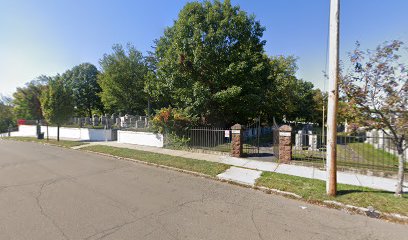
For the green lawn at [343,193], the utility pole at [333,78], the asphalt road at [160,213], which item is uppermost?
the utility pole at [333,78]

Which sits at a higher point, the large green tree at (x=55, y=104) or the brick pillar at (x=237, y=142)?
the large green tree at (x=55, y=104)

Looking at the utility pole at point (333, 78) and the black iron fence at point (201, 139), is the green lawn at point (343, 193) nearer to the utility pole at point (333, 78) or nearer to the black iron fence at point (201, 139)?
the utility pole at point (333, 78)

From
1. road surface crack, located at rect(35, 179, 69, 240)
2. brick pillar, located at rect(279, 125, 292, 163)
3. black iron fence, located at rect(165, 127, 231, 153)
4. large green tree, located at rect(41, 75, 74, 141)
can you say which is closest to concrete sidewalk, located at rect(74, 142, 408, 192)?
brick pillar, located at rect(279, 125, 292, 163)

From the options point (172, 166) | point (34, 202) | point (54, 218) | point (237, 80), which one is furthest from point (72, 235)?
point (237, 80)

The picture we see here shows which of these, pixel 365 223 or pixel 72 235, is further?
pixel 365 223

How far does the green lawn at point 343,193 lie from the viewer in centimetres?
504

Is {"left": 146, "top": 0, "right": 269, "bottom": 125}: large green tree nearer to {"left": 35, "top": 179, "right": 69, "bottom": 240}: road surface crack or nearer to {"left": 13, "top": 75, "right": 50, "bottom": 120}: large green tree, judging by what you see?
{"left": 35, "top": 179, "right": 69, "bottom": 240}: road surface crack

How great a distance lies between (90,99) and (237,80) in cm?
3884

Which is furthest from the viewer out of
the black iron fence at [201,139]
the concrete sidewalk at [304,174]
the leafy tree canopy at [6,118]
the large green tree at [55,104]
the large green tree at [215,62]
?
the leafy tree canopy at [6,118]

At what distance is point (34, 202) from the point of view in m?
5.27

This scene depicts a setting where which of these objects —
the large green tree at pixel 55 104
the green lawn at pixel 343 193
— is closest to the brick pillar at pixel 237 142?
the green lawn at pixel 343 193

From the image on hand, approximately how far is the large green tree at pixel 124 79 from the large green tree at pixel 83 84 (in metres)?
9.96

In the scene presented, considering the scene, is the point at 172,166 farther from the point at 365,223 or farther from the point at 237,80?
the point at 237,80

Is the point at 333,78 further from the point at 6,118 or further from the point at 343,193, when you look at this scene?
the point at 6,118
